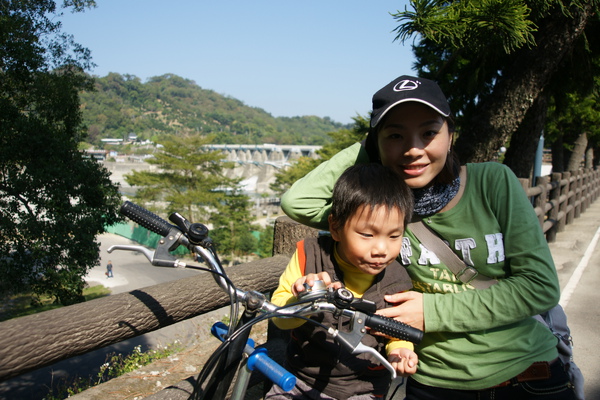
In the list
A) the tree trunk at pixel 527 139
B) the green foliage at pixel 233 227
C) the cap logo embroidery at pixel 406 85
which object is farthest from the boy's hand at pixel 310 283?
the green foliage at pixel 233 227

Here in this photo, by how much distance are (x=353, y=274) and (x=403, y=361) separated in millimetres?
298

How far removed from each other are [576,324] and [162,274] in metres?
26.0

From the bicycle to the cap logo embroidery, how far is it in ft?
1.97

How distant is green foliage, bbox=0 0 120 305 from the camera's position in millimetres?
11203

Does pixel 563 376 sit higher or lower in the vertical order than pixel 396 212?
lower

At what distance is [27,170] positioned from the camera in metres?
11.6

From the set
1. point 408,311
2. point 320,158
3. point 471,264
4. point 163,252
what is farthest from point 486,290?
point 320,158

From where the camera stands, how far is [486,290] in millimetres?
1372

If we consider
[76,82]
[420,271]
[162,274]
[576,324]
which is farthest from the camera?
[162,274]

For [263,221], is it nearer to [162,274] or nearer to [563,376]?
[162,274]

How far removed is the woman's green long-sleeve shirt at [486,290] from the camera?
1341 millimetres

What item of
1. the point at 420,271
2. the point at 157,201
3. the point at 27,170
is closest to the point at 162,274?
the point at 157,201

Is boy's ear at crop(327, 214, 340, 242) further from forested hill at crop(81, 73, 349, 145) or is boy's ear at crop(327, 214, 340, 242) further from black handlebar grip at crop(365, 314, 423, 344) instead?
forested hill at crop(81, 73, 349, 145)

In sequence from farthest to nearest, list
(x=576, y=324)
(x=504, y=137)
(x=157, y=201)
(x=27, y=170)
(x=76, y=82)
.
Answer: (x=157, y=201)
(x=76, y=82)
(x=27, y=170)
(x=504, y=137)
(x=576, y=324)
